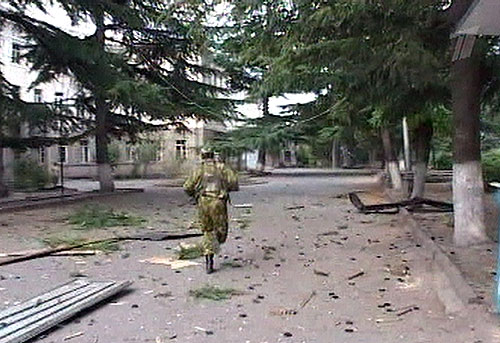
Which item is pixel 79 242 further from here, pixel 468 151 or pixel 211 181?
pixel 468 151

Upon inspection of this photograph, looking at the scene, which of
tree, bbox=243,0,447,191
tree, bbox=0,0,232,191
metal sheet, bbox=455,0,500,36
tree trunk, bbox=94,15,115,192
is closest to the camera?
metal sheet, bbox=455,0,500,36

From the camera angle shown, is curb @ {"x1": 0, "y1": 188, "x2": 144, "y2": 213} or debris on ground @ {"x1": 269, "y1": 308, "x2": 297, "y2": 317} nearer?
debris on ground @ {"x1": 269, "y1": 308, "x2": 297, "y2": 317}

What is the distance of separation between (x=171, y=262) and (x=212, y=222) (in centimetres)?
142

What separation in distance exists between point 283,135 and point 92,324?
125 feet

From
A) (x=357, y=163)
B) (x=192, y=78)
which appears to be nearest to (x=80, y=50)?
(x=192, y=78)

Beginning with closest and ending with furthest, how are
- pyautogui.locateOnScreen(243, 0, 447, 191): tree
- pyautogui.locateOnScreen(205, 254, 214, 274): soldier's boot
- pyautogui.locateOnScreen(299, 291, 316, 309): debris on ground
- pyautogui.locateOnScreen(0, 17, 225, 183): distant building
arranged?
pyautogui.locateOnScreen(299, 291, 316, 309): debris on ground → pyautogui.locateOnScreen(243, 0, 447, 191): tree → pyautogui.locateOnScreen(205, 254, 214, 274): soldier's boot → pyautogui.locateOnScreen(0, 17, 225, 183): distant building

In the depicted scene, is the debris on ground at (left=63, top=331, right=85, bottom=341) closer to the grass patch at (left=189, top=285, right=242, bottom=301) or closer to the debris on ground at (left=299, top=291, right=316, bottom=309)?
the grass patch at (left=189, top=285, right=242, bottom=301)

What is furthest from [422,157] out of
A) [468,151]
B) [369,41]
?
[369,41]

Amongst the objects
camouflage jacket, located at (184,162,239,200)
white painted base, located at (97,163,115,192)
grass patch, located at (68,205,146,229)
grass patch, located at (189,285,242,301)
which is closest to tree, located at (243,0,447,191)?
camouflage jacket, located at (184,162,239,200)

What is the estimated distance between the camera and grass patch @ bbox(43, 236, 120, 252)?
12.3 metres

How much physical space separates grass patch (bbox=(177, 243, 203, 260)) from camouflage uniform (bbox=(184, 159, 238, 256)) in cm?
122

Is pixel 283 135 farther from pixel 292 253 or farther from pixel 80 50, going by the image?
pixel 292 253

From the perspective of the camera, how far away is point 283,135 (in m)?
44.4

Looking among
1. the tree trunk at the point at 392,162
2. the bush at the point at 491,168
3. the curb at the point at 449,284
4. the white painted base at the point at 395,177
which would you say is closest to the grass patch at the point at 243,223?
the curb at the point at 449,284
